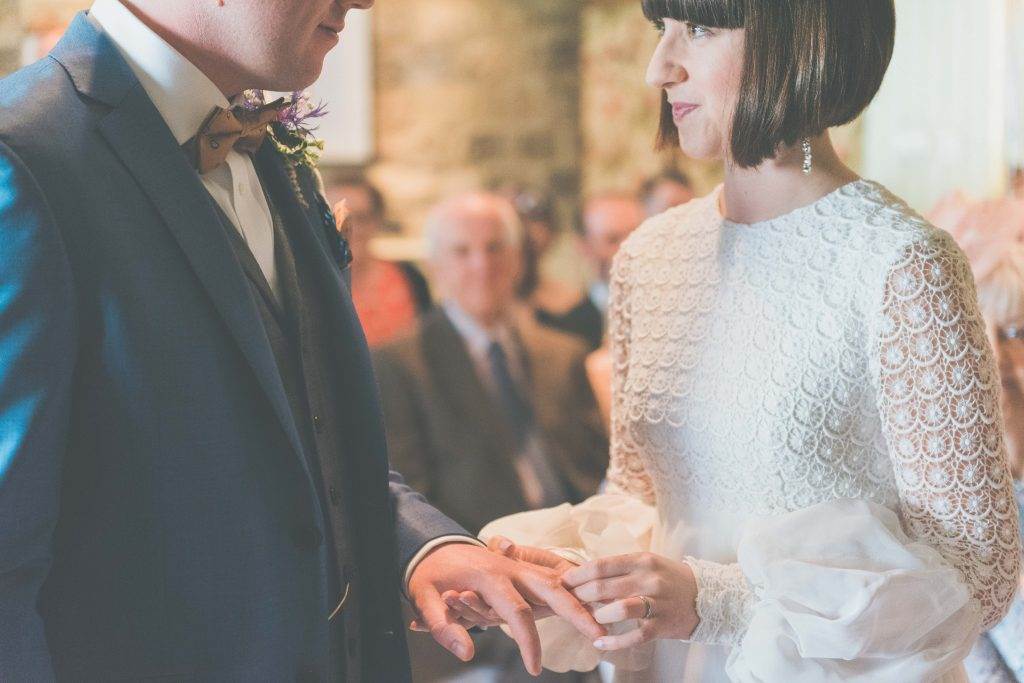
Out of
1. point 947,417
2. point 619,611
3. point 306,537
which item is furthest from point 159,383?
point 947,417

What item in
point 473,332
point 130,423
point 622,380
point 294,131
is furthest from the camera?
point 473,332

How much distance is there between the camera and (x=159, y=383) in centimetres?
135

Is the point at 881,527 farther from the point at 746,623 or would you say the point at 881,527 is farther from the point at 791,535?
the point at 746,623

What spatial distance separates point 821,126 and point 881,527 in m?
0.62

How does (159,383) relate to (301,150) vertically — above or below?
below

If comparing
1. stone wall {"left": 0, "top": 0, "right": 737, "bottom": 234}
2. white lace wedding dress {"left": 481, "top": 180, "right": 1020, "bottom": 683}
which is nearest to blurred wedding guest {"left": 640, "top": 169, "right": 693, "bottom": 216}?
stone wall {"left": 0, "top": 0, "right": 737, "bottom": 234}

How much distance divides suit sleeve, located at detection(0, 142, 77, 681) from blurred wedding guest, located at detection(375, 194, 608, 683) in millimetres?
2816

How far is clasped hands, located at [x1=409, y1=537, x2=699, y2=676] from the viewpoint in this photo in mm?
1609

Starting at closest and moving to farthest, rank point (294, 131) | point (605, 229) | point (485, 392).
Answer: point (294, 131)
point (485, 392)
point (605, 229)

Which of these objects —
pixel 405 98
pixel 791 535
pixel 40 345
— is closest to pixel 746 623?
pixel 791 535

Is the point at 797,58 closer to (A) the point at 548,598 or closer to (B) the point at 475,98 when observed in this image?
(A) the point at 548,598

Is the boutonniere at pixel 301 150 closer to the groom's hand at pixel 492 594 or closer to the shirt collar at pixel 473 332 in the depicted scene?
the groom's hand at pixel 492 594

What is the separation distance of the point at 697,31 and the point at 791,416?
622mm

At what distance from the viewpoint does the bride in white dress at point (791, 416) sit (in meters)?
1.62
